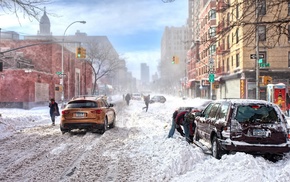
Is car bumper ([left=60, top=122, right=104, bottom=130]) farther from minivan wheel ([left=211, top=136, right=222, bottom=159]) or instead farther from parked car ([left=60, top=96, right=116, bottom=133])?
minivan wheel ([left=211, top=136, right=222, bottom=159])

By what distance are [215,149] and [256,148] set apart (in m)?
1.09

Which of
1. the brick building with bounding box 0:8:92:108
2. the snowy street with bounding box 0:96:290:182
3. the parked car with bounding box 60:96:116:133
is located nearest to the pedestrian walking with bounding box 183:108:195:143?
the snowy street with bounding box 0:96:290:182

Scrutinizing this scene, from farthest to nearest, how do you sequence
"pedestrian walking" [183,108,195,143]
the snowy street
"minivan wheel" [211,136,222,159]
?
1. "pedestrian walking" [183,108,195,143]
2. "minivan wheel" [211,136,222,159]
3. the snowy street

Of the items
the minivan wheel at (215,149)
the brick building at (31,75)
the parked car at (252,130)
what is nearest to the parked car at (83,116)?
the minivan wheel at (215,149)

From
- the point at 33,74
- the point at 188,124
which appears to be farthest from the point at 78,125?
the point at 33,74

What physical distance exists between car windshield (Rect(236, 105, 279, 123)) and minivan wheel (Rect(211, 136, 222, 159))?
3.10 ft

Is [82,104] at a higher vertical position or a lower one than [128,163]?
higher

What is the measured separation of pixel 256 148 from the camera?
7598 mm

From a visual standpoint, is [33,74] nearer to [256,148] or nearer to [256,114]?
[256,114]

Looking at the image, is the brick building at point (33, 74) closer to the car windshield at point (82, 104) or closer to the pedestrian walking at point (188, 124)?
the car windshield at point (82, 104)

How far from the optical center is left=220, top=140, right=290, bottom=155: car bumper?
7.59m

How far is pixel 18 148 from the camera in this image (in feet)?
34.7

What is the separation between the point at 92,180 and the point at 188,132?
5.52 metres

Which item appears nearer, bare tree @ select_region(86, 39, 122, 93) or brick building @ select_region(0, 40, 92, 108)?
brick building @ select_region(0, 40, 92, 108)
